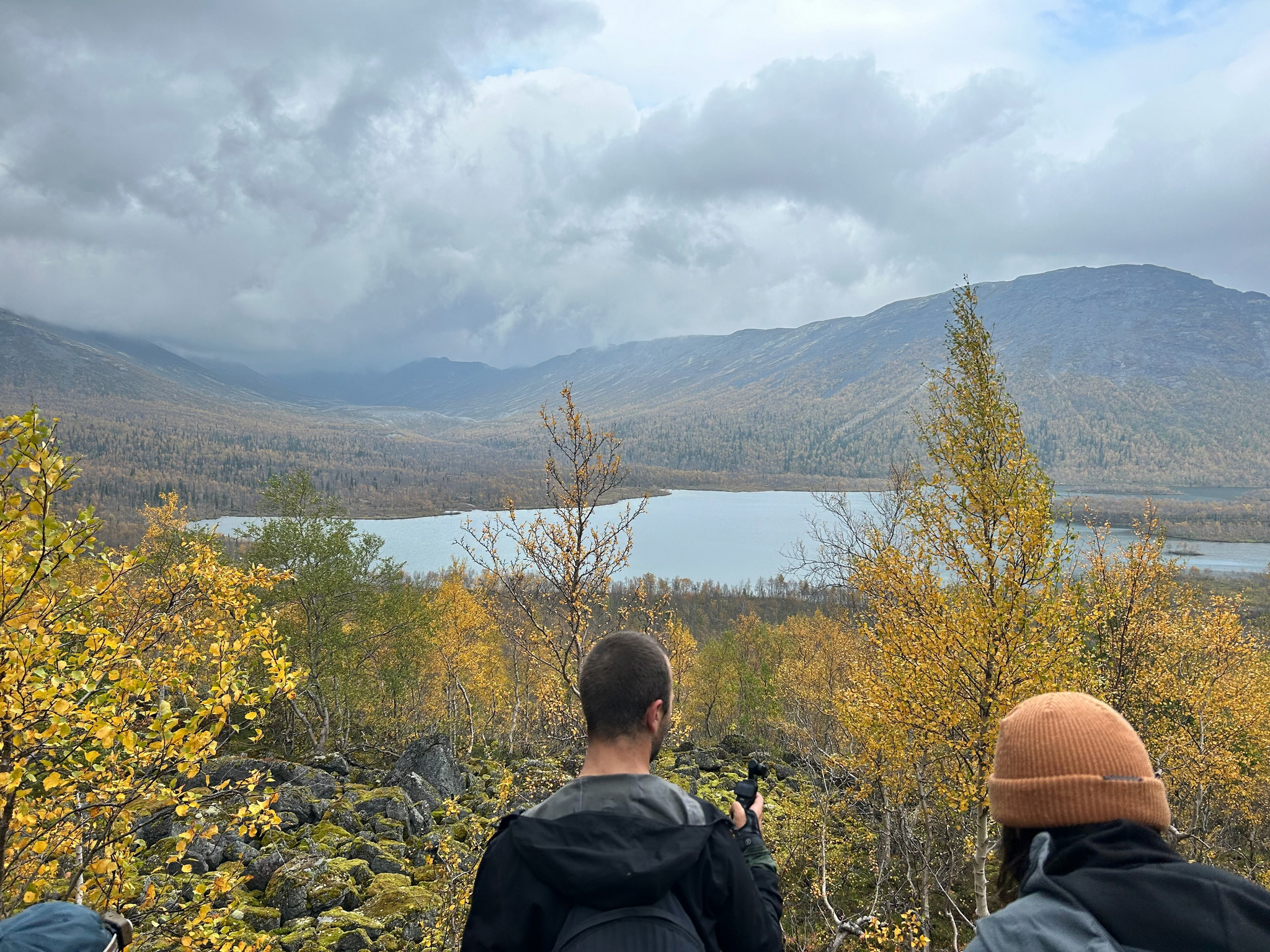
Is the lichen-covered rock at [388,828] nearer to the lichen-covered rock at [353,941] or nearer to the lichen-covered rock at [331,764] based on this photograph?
the lichen-covered rock at [353,941]

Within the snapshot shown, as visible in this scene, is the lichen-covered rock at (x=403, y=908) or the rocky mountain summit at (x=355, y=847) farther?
the lichen-covered rock at (x=403, y=908)

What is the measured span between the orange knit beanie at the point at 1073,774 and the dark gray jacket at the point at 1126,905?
0.07 meters

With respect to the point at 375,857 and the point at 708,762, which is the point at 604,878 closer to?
the point at 375,857

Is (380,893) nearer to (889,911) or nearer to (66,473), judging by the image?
(66,473)

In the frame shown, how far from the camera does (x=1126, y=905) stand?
167 centimetres

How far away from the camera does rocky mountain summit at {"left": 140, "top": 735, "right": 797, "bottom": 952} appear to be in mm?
9133

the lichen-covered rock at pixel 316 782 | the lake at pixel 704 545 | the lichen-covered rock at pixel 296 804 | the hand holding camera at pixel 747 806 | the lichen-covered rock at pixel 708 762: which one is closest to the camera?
the hand holding camera at pixel 747 806

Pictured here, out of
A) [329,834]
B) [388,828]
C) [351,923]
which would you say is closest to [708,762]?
[388,828]

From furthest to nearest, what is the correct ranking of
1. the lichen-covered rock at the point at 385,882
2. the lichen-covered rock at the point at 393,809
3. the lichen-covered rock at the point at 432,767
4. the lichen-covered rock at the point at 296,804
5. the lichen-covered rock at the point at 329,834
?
the lichen-covered rock at the point at 432,767 → the lichen-covered rock at the point at 393,809 → the lichen-covered rock at the point at 296,804 → the lichen-covered rock at the point at 329,834 → the lichen-covered rock at the point at 385,882

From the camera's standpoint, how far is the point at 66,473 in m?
3.32

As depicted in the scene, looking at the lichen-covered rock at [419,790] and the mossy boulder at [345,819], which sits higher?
the mossy boulder at [345,819]

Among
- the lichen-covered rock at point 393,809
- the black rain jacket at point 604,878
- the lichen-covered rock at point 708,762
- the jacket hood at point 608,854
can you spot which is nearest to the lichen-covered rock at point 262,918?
the lichen-covered rock at point 393,809

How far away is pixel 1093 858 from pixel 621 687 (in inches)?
59.4

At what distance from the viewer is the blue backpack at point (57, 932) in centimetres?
197
